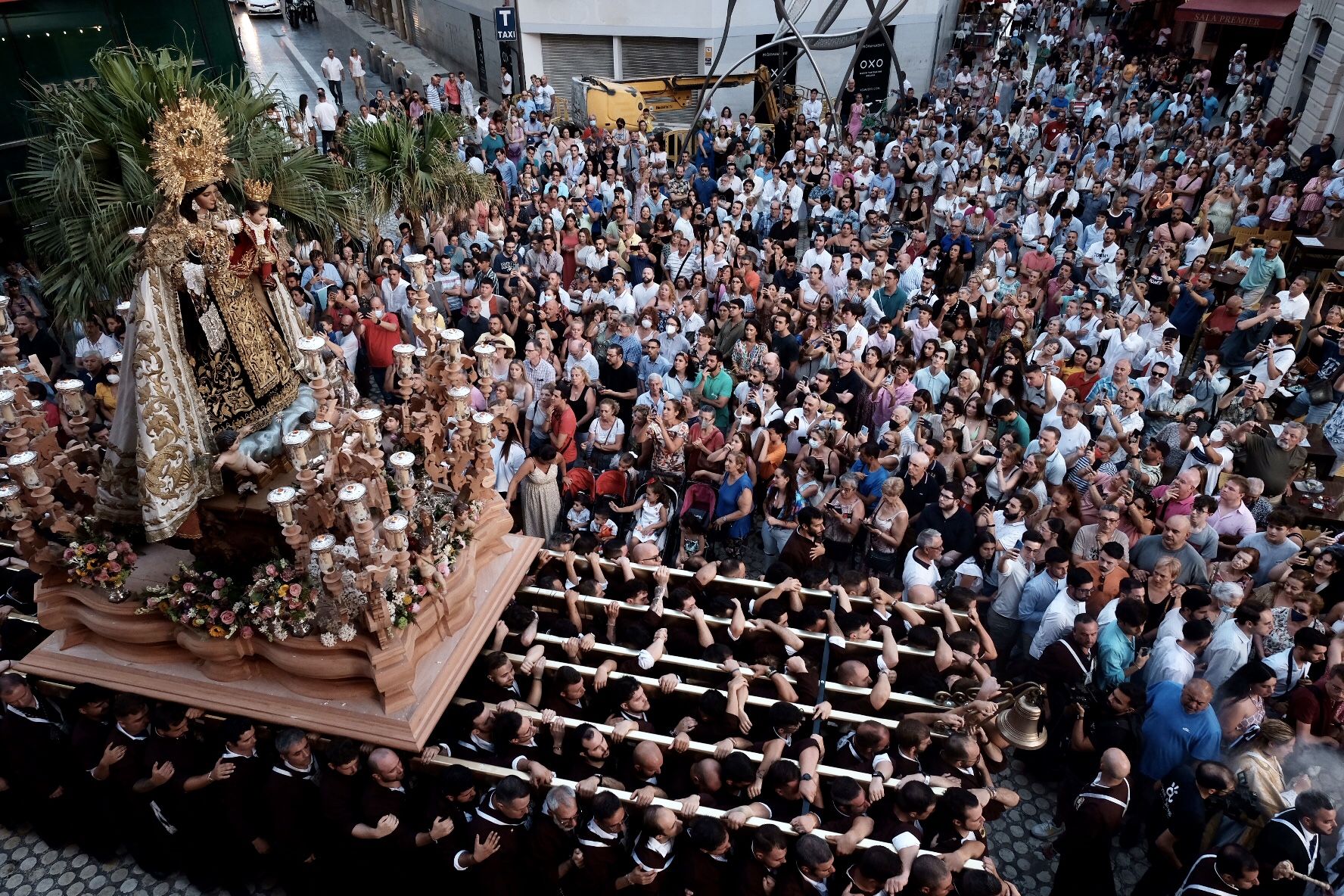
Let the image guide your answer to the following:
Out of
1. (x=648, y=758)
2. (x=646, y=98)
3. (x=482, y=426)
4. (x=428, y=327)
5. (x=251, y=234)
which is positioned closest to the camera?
(x=251, y=234)

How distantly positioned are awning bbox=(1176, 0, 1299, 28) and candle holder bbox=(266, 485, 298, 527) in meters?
27.8

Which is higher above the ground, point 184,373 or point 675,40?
point 184,373

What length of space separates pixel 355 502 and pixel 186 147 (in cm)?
210

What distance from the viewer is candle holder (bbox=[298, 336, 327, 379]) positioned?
4.87 meters

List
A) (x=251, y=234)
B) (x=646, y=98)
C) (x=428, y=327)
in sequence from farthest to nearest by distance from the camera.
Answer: (x=646, y=98) < (x=428, y=327) < (x=251, y=234)

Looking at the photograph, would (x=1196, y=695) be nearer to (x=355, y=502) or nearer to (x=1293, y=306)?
(x=355, y=502)

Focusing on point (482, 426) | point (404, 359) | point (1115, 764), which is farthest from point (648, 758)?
point (404, 359)

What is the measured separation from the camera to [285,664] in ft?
17.3

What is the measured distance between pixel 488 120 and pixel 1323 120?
17781mm

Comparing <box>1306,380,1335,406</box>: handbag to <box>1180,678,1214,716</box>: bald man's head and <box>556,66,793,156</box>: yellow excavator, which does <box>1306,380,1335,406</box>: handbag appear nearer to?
<box>1180,678,1214,716</box>: bald man's head

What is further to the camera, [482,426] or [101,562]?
[482,426]

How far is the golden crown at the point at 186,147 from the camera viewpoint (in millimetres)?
4648

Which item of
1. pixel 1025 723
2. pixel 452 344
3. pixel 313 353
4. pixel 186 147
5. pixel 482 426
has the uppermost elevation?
pixel 186 147

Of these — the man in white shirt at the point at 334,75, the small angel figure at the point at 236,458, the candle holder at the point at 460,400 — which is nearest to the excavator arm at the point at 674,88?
the man in white shirt at the point at 334,75
